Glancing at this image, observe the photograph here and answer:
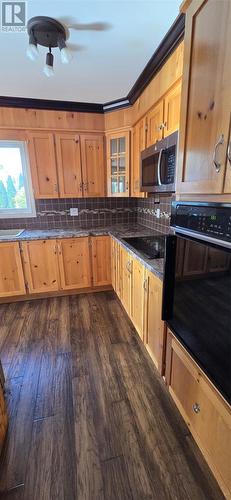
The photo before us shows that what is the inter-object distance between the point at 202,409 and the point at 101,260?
216 cm

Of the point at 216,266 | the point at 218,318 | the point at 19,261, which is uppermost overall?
the point at 216,266

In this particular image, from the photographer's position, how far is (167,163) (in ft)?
5.06

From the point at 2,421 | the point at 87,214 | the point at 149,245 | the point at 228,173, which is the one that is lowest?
the point at 2,421

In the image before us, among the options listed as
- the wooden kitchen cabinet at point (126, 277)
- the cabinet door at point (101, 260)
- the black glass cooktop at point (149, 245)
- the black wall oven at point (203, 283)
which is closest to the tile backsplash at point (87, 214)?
the cabinet door at point (101, 260)

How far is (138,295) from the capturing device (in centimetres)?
201

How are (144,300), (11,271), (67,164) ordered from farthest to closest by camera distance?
(67,164) < (11,271) < (144,300)

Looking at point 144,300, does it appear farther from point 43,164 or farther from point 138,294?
point 43,164

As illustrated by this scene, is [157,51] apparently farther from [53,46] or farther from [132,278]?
[132,278]

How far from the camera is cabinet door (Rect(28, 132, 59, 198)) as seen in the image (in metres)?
2.79

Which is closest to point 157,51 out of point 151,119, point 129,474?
point 151,119

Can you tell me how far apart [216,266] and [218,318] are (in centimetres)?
23

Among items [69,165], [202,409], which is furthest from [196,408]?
[69,165]

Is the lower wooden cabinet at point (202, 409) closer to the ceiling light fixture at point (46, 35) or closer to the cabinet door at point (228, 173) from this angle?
the cabinet door at point (228, 173)

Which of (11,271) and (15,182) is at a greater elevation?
(15,182)
